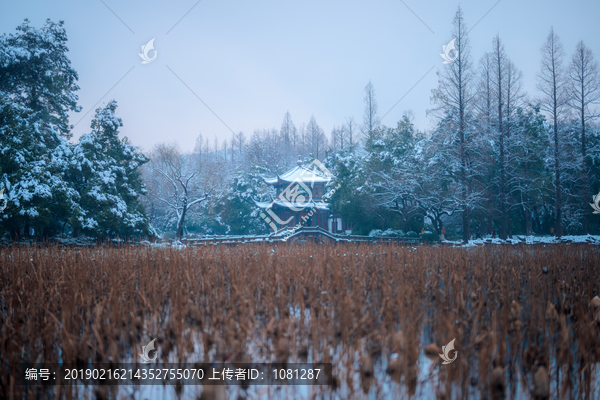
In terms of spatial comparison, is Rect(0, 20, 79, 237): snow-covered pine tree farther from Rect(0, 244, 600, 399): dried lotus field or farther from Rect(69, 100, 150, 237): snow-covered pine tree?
Rect(0, 244, 600, 399): dried lotus field

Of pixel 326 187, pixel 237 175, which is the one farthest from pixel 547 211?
pixel 237 175

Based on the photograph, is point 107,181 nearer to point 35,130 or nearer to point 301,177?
point 35,130

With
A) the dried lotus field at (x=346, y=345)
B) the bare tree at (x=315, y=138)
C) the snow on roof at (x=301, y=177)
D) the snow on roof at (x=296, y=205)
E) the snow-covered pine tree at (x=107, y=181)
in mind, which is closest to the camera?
the dried lotus field at (x=346, y=345)

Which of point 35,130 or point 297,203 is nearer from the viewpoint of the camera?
point 35,130

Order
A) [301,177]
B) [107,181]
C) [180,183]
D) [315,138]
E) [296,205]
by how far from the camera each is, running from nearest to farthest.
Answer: [107,181] < [296,205] < [301,177] < [180,183] < [315,138]

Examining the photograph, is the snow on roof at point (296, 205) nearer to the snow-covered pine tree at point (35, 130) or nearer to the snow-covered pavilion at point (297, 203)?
the snow-covered pavilion at point (297, 203)

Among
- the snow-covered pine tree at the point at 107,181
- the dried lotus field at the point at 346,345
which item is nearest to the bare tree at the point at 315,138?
the snow-covered pine tree at the point at 107,181

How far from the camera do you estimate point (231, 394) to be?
6.60ft

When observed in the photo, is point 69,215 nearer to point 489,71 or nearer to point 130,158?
point 130,158

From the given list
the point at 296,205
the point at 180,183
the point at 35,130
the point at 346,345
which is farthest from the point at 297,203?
the point at 346,345

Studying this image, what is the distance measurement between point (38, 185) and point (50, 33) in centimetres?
990

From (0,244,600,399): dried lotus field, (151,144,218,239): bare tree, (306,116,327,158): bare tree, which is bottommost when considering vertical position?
(0,244,600,399): dried lotus field

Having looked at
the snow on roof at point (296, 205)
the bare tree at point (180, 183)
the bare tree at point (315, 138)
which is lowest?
the snow on roof at point (296, 205)

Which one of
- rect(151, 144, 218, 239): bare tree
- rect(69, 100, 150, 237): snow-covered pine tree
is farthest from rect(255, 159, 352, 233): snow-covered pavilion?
rect(69, 100, 150, 237): snow-covered pine tree
